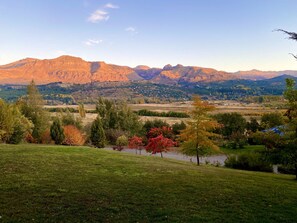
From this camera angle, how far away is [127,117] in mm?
86062

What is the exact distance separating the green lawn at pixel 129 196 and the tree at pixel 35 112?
4923 cm

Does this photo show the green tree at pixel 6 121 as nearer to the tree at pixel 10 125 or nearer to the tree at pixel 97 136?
the tree at pixel 10 125

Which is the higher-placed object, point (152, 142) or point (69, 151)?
point (69, 151)

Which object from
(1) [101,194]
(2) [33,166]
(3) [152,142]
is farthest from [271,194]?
(3) [152,142]

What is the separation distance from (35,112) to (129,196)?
200 ft

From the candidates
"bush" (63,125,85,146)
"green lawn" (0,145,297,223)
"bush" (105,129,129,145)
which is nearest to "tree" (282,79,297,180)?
"green lawn" (0,145,297,223)

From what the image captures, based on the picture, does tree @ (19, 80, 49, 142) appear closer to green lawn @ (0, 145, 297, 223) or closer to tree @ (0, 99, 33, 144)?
tree @ (0, 99, 33, 144)

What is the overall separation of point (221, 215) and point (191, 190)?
3901mm

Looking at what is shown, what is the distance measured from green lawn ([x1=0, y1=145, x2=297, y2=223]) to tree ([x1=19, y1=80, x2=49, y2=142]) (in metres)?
49.2

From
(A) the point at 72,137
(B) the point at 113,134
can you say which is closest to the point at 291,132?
(A) the point at 72,137

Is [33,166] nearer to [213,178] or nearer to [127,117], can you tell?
[213,178]

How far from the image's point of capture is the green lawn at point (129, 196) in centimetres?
1198

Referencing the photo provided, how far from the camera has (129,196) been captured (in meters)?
14.5

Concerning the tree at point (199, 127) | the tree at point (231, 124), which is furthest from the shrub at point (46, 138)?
the tree at point (231, 124)
